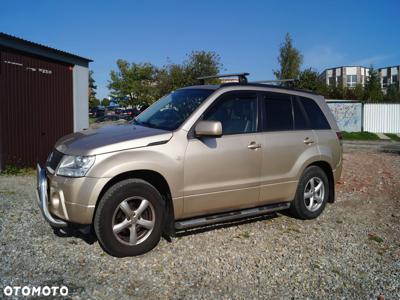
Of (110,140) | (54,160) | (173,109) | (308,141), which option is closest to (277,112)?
(308,141)

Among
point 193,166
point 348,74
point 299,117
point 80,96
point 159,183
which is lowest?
point 159,183

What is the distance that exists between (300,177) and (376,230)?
1.24 m

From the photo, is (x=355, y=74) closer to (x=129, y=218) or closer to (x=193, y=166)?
(x=193, y=166)

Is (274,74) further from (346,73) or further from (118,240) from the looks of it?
(346,73)

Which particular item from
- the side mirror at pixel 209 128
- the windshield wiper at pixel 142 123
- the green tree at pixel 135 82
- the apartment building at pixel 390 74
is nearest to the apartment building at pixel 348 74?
the apartment building at pixel 390 74

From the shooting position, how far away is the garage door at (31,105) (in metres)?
9.00

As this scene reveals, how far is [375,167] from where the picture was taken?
1092cm

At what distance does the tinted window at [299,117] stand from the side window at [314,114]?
4.0 inches

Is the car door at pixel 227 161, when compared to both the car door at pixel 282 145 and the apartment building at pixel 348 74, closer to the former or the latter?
the car door at pixel 282 145

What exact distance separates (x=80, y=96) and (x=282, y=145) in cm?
815

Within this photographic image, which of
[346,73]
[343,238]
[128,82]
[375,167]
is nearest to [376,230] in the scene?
[343,238]

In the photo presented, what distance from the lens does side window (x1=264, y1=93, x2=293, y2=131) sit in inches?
212

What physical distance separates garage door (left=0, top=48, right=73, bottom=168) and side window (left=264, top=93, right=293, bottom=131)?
635 cm

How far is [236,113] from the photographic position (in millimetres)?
5098
